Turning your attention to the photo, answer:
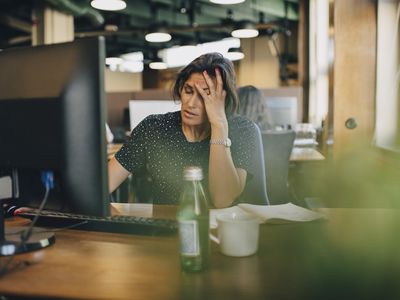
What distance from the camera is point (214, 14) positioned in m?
9.01

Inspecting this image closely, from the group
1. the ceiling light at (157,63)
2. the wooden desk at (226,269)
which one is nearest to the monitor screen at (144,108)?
the wooden desk at (226,269)

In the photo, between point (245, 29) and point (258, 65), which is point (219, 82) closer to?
point (245, 29)

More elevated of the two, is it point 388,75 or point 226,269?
point 388,75

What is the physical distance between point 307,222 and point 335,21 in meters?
2.09

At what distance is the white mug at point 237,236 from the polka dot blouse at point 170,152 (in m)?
0.73

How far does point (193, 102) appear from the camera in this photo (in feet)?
5.56

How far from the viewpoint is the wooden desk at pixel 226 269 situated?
31.3 inches

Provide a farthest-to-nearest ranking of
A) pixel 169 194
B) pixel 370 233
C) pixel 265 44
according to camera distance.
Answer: pixel 265 44 → pixel 169 194 → pixel 370 233

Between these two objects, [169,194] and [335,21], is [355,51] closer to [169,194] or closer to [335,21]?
[335,21]

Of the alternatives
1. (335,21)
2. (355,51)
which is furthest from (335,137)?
(335,21)

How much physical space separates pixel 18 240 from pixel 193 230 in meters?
0.48

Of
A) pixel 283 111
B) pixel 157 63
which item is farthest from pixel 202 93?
pixel 157 63

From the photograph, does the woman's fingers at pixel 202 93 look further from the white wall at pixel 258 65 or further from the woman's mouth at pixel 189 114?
the white wall at pixel 258 65

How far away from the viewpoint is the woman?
1629mm
